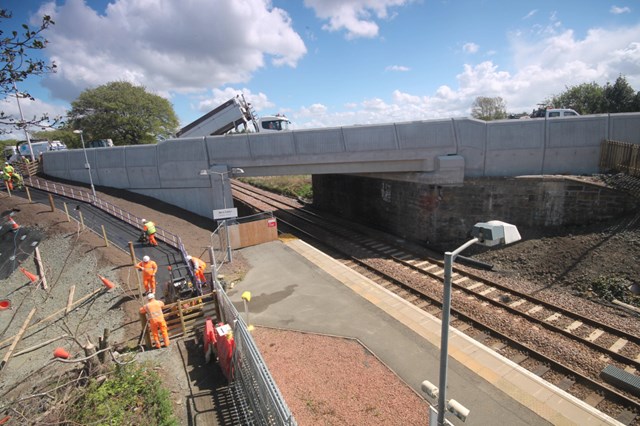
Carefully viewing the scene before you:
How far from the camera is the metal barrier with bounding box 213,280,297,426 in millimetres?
4977

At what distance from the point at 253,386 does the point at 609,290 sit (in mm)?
13236

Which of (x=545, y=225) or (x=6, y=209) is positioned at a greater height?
(x=6, y=209)

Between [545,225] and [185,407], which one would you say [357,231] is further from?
[185,407]

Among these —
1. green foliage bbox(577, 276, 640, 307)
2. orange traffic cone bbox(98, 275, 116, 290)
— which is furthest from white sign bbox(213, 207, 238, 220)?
green foliage bbox(577, 276, 640, 307)

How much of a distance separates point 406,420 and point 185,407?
15.1ft

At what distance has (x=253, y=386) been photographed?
245 inches

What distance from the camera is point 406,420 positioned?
6262 mm

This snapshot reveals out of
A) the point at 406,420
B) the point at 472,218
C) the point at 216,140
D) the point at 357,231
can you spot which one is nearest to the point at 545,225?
the point at 472,218

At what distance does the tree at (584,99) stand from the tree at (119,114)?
63522 mm

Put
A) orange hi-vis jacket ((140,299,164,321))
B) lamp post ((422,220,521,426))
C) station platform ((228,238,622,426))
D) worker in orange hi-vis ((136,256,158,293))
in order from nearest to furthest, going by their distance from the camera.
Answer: lamp post ((422,220,521,426)) < station platform ((228,238,622,426)) < orange hi-vis jacket ((140,299,164,321)) < worker in orange hi-vis ((136,256,158,293))

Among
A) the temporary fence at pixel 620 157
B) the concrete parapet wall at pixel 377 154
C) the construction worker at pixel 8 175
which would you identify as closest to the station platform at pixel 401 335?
the concrete parapet wall at pixel 377 154

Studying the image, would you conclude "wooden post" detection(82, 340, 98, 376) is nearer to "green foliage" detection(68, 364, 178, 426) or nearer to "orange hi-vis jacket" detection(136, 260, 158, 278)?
"green foliage" detection(68, 364, 178, 426)

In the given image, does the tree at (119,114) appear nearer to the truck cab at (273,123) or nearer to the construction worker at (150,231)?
the truck cab at (273,123)

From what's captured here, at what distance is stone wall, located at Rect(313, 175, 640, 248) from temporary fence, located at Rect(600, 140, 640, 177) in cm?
179
